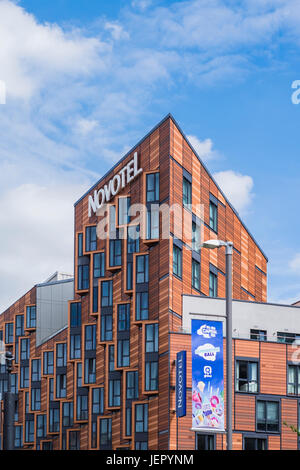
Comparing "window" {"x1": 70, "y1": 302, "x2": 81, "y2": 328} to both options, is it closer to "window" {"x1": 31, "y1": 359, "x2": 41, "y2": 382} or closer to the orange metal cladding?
the orange metal cladding

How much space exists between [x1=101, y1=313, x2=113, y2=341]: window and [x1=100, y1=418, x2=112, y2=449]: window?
21.5ft

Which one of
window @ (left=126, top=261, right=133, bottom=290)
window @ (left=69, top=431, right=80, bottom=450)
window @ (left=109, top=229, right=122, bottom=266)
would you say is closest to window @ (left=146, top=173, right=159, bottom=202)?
window @ (left=109, top=229, right=122, bottom=266)

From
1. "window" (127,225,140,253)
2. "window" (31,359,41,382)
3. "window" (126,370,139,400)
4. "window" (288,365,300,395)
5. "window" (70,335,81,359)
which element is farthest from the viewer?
"window" (31,359,41,382)

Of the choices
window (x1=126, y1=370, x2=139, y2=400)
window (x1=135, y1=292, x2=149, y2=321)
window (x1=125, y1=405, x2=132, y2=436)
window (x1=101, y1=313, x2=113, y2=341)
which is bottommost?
window (x1=125, y1=405, x2=132, y2=436)

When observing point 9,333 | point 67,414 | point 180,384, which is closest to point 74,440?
point 67,414

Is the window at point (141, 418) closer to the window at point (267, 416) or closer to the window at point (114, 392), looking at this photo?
the window at point (114, 392)

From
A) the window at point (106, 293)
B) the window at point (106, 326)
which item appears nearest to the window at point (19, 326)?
the window at point (106, 293)

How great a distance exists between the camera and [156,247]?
69.0 metres

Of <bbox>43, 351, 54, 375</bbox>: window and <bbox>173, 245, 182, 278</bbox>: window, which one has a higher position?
<bbox>173, 245, 182, 278</bbox>: window

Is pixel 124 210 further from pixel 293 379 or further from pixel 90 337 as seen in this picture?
pixel 293 379

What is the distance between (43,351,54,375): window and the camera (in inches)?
3708

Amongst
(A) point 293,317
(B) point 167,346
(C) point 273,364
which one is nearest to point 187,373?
(B) point 167,346

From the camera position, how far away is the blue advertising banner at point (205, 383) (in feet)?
200

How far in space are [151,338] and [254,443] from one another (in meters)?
10.6
